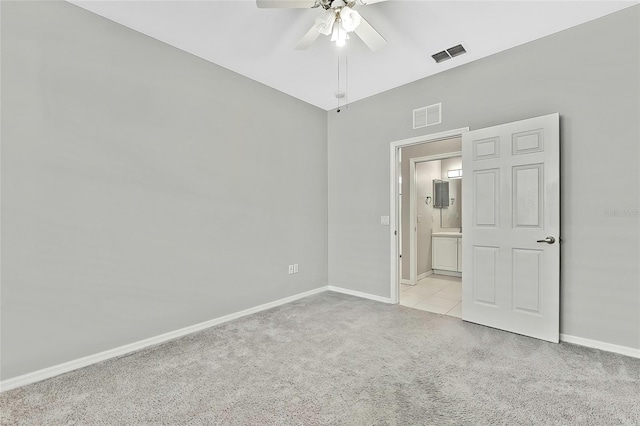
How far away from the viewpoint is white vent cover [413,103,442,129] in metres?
3.41

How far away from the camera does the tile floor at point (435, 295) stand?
362 centimetres

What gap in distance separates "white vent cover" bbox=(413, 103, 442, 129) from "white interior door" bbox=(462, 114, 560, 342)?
1.56ft

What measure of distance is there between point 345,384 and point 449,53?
321cm

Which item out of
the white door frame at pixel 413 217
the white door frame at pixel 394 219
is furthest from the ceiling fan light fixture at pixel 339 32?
the white door frame at pixel 413 217

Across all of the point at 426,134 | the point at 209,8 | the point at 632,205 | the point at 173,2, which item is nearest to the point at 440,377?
the point at 632,205

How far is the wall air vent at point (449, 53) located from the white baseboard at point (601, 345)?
291cm

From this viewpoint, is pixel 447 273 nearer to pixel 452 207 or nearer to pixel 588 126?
pixel 452 207

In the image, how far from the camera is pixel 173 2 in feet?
7.50

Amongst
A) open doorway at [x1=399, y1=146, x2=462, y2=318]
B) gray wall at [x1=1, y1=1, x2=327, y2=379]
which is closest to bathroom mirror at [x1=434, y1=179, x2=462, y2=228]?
open doorway at [x1=399, y1=146, x2=462, y2=318]

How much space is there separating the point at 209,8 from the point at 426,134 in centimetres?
260

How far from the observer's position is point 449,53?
2.95 meters

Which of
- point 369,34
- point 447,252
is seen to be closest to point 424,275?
point 447,252

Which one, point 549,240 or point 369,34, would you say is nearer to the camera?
point 369,34

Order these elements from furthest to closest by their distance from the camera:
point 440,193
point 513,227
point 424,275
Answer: point 440,193
point 424,275
point 513,227
